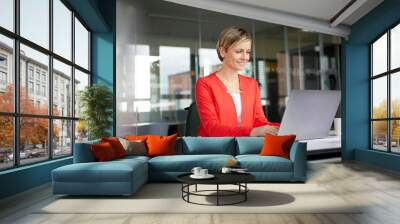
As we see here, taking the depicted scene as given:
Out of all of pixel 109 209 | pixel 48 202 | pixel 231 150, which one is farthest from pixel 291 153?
pixel 48 202

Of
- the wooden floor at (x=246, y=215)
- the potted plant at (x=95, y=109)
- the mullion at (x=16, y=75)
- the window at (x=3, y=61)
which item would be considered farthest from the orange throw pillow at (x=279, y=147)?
the window at (x=3, y=61)

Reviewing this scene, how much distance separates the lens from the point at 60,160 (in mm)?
6258

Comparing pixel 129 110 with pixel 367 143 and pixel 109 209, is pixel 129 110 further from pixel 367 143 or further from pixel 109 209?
pixel 367 143

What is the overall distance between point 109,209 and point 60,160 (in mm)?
2621

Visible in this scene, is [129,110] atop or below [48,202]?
atop

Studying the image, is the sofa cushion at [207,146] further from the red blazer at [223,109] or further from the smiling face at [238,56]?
the smiling face at [238,56]

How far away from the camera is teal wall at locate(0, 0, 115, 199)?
17.0 ft

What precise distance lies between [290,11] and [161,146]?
4.02 meters

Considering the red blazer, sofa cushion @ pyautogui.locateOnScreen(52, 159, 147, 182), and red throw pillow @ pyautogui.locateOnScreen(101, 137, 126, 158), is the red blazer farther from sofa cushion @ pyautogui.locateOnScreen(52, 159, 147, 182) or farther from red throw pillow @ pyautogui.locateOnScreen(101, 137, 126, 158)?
sofa cushion @ pyautogui.locateOnScreen(52, 159, 147, 182)

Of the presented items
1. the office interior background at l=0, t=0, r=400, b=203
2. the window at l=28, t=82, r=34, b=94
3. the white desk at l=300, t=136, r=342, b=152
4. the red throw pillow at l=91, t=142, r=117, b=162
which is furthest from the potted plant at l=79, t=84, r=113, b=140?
the white desk at l=300, t=136, r=342, b=152

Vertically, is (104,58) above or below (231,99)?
above

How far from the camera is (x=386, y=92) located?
26.7 ft

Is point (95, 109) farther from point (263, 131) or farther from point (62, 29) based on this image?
point (263, 131)

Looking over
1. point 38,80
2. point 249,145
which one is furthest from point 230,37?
point 38,80
